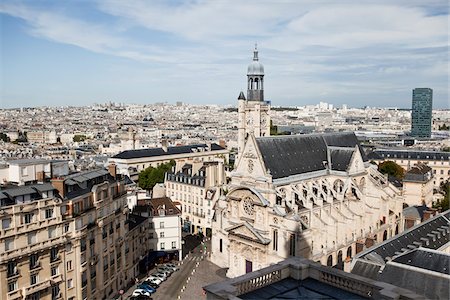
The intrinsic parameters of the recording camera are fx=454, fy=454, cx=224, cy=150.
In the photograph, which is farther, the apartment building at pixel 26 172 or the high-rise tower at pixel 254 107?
the high-rise tower at pixel 254 107

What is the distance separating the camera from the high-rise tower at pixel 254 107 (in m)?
62.4

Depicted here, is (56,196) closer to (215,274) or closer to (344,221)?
(215,274)

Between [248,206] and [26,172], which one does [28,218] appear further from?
[248,206]

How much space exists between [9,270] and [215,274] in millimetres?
23288

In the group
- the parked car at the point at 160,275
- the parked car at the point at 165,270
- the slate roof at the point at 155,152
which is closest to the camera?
the parked car at the point at 160,275

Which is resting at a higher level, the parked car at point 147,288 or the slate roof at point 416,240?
the slate roof at point 416,240

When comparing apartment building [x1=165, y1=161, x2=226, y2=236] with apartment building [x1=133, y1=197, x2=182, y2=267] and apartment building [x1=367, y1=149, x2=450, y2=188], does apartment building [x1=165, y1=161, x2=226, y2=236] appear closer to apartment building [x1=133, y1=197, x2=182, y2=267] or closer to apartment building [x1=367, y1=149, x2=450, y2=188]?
apartment building [x1=133, y1=197, x2=182, y2=267]

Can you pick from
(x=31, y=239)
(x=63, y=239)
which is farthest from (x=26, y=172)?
(x=31, y=239)

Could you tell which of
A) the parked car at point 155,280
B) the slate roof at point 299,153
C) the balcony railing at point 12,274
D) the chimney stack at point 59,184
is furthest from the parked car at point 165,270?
the balcony railing at point 12,274

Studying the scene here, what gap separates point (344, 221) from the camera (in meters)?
47.1

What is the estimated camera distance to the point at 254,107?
6259cm

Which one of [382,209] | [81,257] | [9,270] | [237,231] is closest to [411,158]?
[382,209]

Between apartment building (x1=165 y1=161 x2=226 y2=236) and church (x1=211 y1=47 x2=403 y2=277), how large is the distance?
38.1 ft

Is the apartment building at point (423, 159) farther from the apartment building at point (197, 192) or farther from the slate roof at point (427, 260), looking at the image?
the slate roof at point (427, 260)
